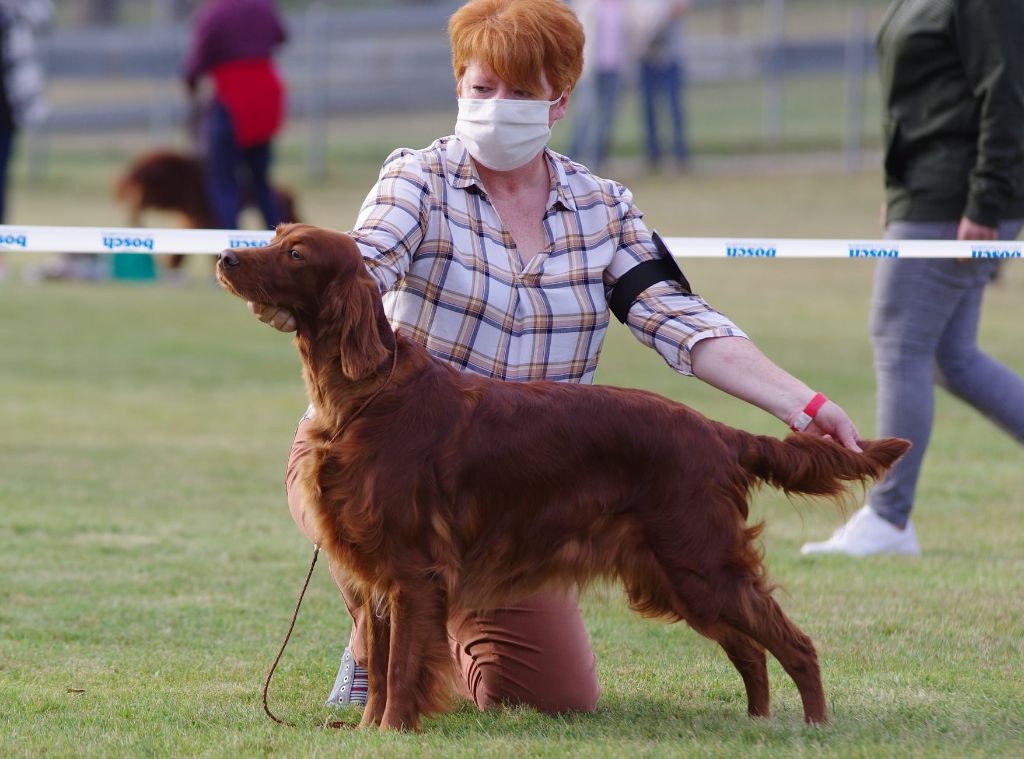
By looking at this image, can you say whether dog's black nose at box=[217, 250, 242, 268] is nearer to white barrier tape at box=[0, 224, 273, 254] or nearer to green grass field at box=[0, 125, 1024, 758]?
green grass field at box=[0, 125, 1024, 758]

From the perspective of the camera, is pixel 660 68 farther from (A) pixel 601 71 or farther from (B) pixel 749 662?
(B) pixel 749 662

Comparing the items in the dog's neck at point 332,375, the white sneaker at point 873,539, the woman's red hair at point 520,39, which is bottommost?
the white sneaker at point 873,539

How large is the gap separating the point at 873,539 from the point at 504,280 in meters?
2.25

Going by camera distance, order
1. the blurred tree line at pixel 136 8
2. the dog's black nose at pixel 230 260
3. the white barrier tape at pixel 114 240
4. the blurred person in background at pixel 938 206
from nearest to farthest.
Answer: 1. the dog's black nose at pixel 230 260
2. the white barrier tape at pixel 114 240
3. the blurred person in background at pixel 938 206
4. the blurred tree line at pixel 136 8

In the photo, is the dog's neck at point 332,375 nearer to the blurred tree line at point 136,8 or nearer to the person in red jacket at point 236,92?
the person in red jacket at point 236,92

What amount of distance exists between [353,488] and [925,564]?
2664 millimetres

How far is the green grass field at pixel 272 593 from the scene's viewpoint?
3410 mm

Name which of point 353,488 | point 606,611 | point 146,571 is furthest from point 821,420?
point 146,571

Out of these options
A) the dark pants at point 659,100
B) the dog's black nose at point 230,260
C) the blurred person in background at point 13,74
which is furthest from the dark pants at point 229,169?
the dog's black nose at point 230,260

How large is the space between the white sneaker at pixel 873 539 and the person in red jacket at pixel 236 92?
706cm

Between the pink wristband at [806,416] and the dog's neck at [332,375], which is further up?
the dog's neck at [332,375]

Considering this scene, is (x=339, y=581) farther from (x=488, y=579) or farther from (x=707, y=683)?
(x=707, y=683)

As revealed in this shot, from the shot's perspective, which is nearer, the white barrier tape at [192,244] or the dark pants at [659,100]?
the white barrier tape at [192,244]

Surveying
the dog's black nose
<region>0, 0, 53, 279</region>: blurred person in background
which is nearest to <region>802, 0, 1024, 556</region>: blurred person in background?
the dog's black nose
